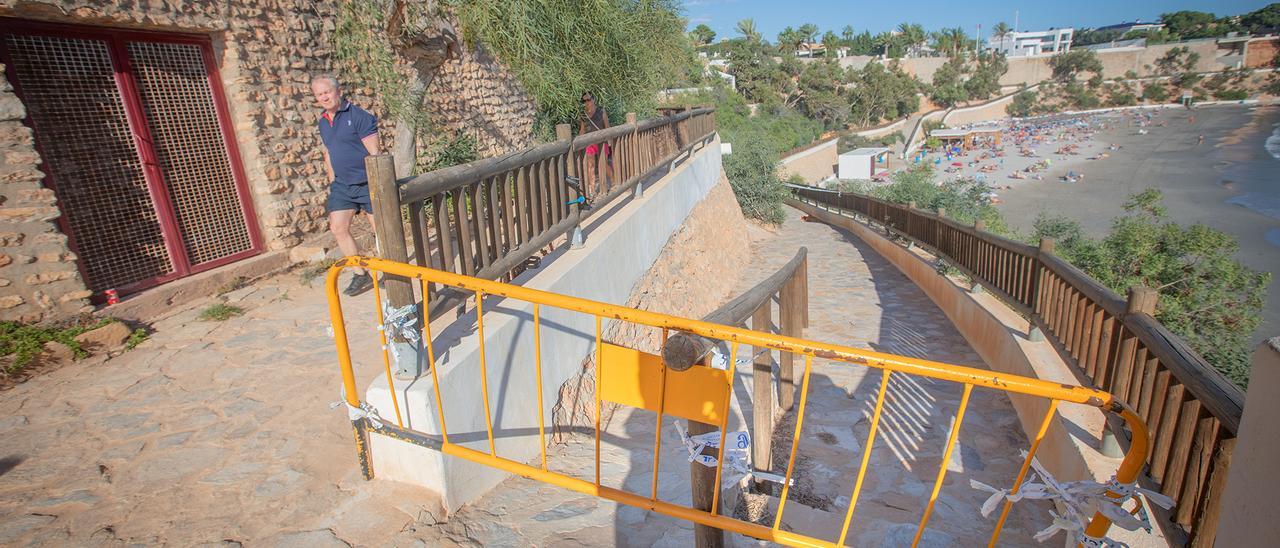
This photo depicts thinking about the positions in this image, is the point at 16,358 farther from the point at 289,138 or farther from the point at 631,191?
the point at 631,191

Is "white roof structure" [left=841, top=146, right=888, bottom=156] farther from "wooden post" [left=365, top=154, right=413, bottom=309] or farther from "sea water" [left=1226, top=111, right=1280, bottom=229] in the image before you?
"wooden post" [left=365, top=154, right=413, bottom=309]

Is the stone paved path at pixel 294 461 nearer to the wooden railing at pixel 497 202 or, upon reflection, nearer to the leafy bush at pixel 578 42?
the wooden railing at pixel 497 202

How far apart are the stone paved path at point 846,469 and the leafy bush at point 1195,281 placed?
3771 millimetres

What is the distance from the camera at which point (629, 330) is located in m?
5.31

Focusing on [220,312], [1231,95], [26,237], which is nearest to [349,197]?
[220,312]

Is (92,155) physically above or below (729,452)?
above

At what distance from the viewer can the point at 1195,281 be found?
8.82m

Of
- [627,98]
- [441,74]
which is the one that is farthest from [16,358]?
[627,98]

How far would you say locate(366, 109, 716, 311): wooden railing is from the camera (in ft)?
9.16

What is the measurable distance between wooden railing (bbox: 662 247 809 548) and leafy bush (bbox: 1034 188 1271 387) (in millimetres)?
6784

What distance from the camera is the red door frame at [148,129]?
448cm

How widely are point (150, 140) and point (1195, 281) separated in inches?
510

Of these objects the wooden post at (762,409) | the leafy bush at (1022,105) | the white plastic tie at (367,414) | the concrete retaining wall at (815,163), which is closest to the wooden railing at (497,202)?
the white plastic tie at (367,414)

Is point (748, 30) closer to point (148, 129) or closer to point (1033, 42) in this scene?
point (148, 129)
